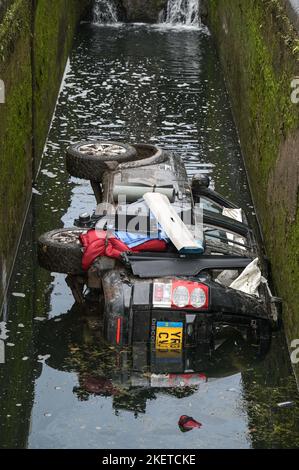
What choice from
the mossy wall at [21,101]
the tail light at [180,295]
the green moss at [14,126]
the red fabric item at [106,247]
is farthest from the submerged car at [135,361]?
the green moss at [14,126]

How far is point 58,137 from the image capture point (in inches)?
769

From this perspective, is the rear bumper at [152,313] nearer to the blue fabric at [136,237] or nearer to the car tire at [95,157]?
the blue fabric at [136,237]

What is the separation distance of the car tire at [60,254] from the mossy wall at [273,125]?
7.65ft

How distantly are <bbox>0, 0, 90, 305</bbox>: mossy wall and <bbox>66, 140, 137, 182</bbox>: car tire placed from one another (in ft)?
2.48

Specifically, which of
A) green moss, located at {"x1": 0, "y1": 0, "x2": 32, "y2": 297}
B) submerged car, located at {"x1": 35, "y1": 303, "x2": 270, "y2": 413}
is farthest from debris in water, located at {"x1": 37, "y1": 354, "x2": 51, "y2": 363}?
green moss, located at {"x1": 0, "y1": 0, "x2": 32, "y2": 297}

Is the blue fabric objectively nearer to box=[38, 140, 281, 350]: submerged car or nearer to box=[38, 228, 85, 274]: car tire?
box=[38, 140, 281, 350]: submerged car

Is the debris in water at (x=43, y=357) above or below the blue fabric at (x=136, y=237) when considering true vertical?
below

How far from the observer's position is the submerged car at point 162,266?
439 inches

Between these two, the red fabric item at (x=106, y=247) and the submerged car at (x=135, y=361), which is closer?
the submerged car at (x=135, y=361)

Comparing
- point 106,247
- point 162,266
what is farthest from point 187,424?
point 106,247

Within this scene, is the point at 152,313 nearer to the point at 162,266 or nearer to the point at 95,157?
the point at 162,266

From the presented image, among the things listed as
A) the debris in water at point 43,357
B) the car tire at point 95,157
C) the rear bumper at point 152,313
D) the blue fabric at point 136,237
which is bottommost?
the debris in water at point 43,357
